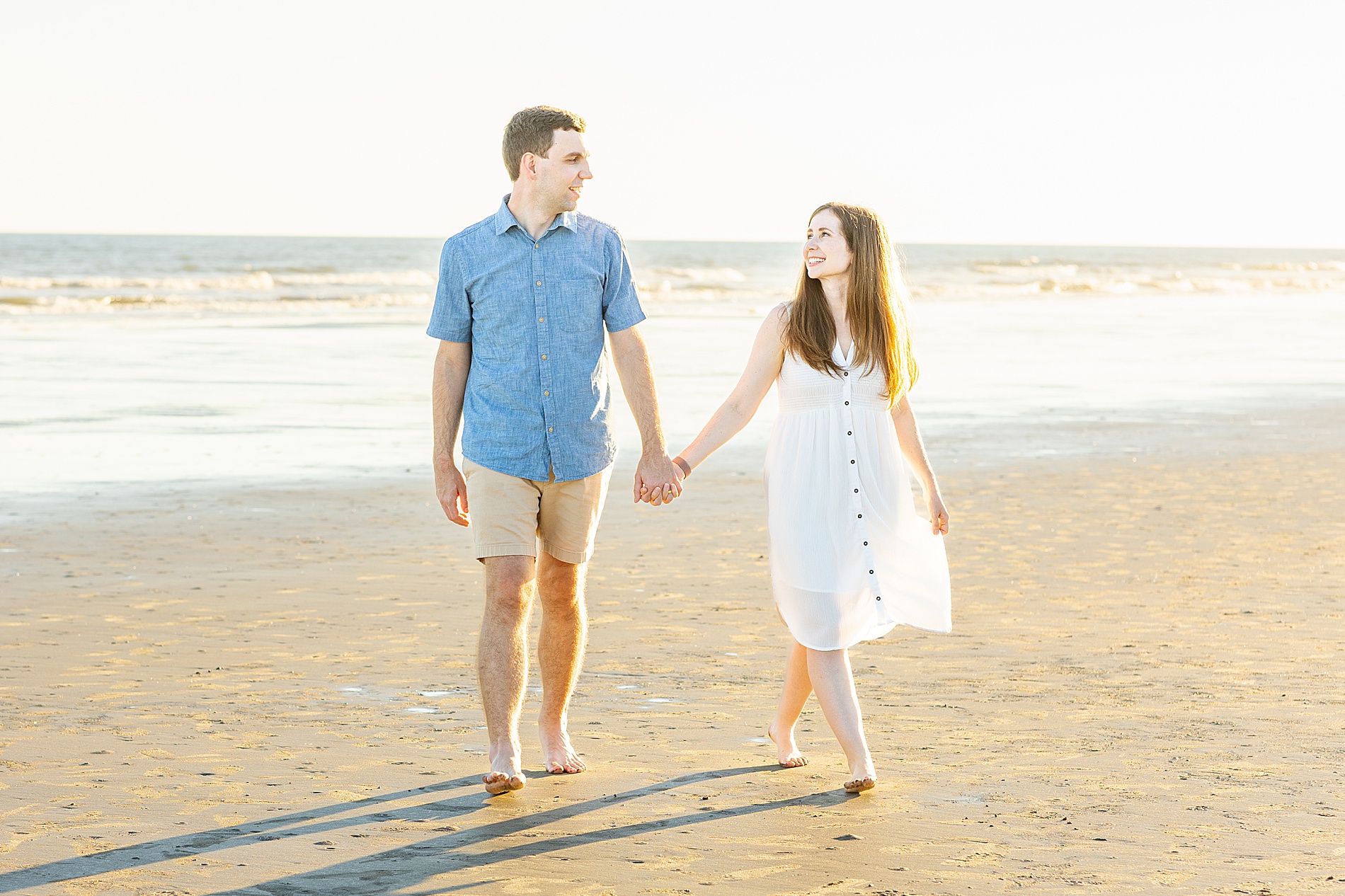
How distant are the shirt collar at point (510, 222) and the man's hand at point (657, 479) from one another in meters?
0.75

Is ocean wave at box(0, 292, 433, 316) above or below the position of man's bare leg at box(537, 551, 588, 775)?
above

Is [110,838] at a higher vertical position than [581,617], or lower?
lower

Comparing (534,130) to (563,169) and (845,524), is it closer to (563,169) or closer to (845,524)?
(563,169)

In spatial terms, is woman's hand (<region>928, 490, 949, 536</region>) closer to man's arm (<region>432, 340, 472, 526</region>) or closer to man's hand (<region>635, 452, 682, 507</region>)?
man's hand (<region>635, 452, 682, 507</region>)

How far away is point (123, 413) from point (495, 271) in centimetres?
1089

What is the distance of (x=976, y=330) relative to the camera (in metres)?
30.2

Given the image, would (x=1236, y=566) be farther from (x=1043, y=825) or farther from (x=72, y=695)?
(x=72, y=695)

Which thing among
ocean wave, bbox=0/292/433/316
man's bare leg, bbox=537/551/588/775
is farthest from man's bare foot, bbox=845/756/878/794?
ocean wave, bbox=0/292/433/316

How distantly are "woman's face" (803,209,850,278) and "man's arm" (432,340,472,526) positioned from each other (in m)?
1.09

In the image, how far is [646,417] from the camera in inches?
185

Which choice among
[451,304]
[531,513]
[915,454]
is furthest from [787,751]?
[451,304]

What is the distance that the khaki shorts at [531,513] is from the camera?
453 cm

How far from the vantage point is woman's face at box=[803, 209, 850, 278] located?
466cm

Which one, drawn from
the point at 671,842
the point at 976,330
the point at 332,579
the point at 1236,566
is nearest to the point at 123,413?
the point at 332,579
